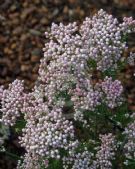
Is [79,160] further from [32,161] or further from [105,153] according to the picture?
[32,161]

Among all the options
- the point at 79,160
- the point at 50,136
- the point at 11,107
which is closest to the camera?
the point at 50,136

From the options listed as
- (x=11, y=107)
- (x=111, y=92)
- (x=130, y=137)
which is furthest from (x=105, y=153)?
(x=11, y=107)

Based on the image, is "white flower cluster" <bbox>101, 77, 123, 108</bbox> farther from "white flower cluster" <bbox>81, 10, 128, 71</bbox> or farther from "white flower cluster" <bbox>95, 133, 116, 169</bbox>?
"white flower cluster" <bbox>95, 133, 116, 169</bbox>

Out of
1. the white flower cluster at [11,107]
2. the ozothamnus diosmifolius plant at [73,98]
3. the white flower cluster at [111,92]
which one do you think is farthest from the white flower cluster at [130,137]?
the white flower cluster at [11,107]

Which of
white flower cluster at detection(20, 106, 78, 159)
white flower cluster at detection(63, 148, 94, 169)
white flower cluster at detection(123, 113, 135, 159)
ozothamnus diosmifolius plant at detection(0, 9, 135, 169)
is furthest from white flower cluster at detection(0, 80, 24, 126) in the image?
white flower cluster at detection(123, 113, 135, 159)

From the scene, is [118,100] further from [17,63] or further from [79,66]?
[17,63]

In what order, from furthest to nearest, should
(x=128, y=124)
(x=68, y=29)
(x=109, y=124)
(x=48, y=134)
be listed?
(x=109, y=124) → (x=128, y=124) → (x=68, y=29) → (x=48, y=134)

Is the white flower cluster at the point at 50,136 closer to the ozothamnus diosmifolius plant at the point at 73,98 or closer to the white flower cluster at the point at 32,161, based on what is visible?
the ozothamnus diosmifolius plant at the point at 73,98

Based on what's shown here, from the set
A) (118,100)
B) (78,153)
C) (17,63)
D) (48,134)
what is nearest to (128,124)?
(118,100)
